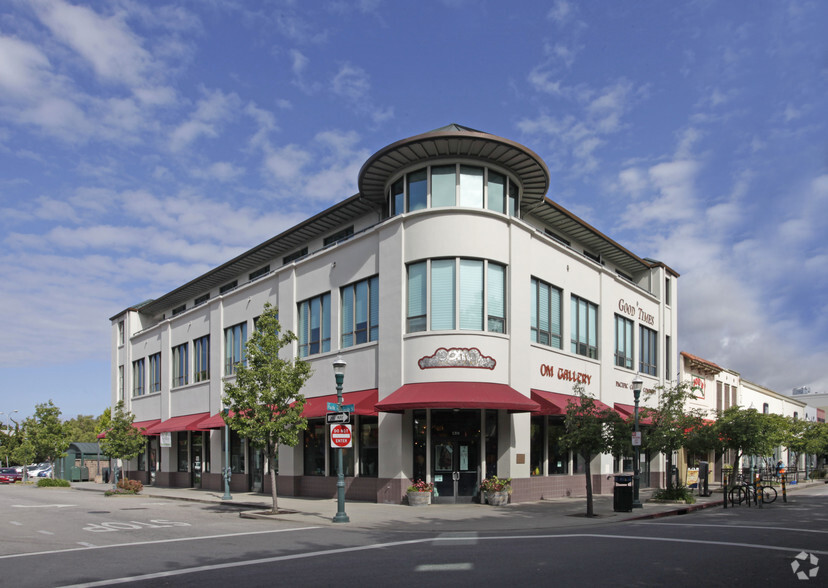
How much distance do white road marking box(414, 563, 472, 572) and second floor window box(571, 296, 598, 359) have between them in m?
19.8

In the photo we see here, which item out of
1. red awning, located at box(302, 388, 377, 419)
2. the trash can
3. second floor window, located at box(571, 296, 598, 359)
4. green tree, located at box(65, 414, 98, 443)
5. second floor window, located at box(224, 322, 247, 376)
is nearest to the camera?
the trash can

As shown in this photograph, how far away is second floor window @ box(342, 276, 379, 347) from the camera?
26891mm

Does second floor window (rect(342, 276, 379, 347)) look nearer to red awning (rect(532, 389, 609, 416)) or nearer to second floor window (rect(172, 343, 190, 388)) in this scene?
red awning (rect(532, 389, 609, 416))

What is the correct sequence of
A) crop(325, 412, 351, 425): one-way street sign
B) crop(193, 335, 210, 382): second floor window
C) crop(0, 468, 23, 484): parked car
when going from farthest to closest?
1. crop(0, 468, 23, 484): parked car
2. crop(193, 335, 210, 382): second floor window
3. crop(325, 412, 351, 425): one-way street sign

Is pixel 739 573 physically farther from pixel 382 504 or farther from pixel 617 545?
pixel 382 504

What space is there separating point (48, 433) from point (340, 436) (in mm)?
35250

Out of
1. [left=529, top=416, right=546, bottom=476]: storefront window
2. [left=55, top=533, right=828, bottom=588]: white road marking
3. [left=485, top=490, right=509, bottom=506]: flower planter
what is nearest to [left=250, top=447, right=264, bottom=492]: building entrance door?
[left=529, top=416, right=546, bottom=476]: storefront window

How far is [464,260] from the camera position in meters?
24.9

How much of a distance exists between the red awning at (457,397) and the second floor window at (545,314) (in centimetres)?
395

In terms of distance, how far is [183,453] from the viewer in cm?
4191

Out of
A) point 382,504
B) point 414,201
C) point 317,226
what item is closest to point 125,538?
point 382,504

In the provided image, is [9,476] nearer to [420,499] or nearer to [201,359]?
[201,359]

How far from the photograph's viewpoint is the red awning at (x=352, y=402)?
2522 centimetres

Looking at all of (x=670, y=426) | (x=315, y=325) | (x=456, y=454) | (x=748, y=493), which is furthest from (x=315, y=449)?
(x=748, y=493)
